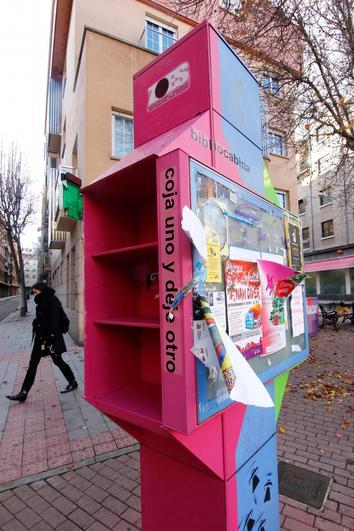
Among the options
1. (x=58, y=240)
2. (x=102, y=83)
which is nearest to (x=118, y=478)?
(x=102, y=83)

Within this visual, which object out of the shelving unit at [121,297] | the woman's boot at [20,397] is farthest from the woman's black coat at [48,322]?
the shelving unit at [121,297]

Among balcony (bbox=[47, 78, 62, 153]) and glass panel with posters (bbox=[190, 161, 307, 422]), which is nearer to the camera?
glass panel with posters (bbox=[190, 161, 307, 422])

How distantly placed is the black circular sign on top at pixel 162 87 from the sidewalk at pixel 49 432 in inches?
139

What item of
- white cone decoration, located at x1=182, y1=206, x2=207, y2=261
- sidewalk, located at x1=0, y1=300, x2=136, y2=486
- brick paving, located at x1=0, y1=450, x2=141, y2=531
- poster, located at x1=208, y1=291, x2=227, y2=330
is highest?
white cone decoration, located at x1=182, y1=206, x2=207, y2=261

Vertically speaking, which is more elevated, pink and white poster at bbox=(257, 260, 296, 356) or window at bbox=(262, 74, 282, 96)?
window at bbox=(262, 74, 282, 96)

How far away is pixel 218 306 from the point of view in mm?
1534

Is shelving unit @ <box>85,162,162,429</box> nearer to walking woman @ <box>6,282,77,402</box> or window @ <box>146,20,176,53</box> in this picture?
walking woman @ <box>6,282,77,402</box>

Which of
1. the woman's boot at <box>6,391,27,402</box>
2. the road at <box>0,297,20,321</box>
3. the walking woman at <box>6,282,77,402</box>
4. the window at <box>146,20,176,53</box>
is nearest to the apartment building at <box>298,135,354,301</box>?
the window at <box>146,20,176,53</box>

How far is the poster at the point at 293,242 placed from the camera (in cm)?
251

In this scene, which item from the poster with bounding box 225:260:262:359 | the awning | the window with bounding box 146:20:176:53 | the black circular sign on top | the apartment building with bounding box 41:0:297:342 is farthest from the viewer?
the awning

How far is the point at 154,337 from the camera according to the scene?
2.23 metres

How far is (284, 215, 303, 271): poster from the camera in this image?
8.23 ft

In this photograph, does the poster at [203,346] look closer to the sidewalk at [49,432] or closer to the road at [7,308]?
the sidewalk at [49,432]

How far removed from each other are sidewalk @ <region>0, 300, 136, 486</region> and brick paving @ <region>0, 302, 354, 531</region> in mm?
21
